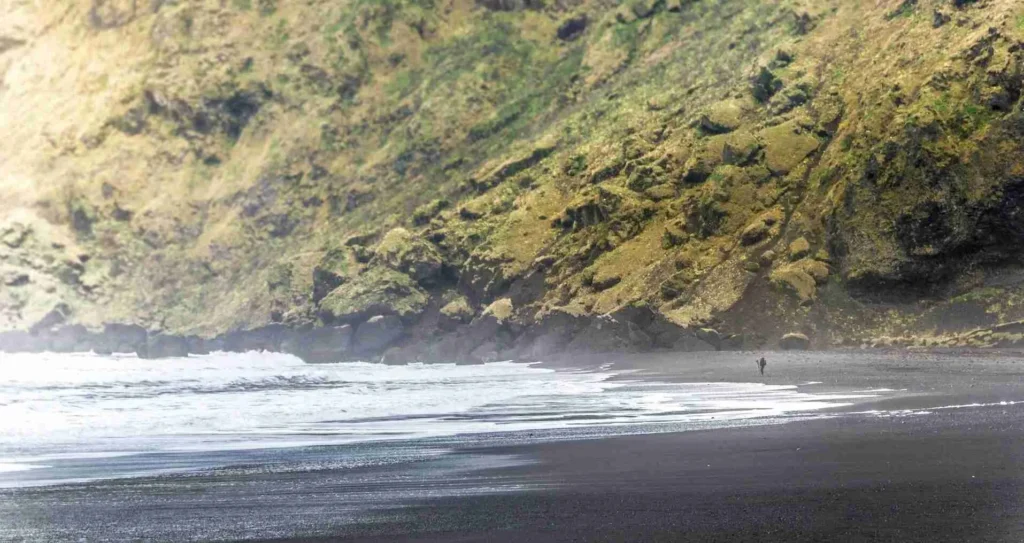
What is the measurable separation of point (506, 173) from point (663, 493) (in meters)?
72.9

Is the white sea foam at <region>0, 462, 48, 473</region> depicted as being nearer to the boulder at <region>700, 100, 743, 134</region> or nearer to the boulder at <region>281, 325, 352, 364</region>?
the boulder at <region>700, 100, 743, 134</region>

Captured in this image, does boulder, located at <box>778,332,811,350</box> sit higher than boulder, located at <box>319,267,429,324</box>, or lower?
lower

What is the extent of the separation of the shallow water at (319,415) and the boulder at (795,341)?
10.1m

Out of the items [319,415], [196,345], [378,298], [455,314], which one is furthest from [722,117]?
[196,345]

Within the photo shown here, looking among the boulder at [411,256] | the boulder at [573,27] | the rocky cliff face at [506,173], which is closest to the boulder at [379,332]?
the rocky cliff face at [506,173]

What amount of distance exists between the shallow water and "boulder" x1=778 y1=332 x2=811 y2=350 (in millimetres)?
10148

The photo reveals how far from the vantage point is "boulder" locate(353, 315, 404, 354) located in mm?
83750

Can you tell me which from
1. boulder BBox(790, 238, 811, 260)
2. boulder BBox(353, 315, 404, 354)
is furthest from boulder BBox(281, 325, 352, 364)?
boulder BBox(790, 238, 811, 260)

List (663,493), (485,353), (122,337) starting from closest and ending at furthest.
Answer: (663,493) → (485,353) → (122,337)

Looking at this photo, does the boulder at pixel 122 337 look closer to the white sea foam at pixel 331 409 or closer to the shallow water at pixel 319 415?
the white sea foam at pixel 331 409

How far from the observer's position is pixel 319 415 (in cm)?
3516

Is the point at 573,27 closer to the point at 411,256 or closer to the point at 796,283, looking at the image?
the point at 411,256

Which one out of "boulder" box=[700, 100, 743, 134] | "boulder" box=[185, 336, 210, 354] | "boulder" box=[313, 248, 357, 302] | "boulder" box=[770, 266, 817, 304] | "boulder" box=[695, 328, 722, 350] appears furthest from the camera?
"boulder" box=[185, 336, 210, 354]

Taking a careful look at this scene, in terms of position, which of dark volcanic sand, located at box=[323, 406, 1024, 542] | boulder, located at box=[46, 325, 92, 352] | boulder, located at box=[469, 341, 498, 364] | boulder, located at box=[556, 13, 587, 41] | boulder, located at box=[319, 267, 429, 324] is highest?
boulder, located at box=[556, 13, 587, 41]
